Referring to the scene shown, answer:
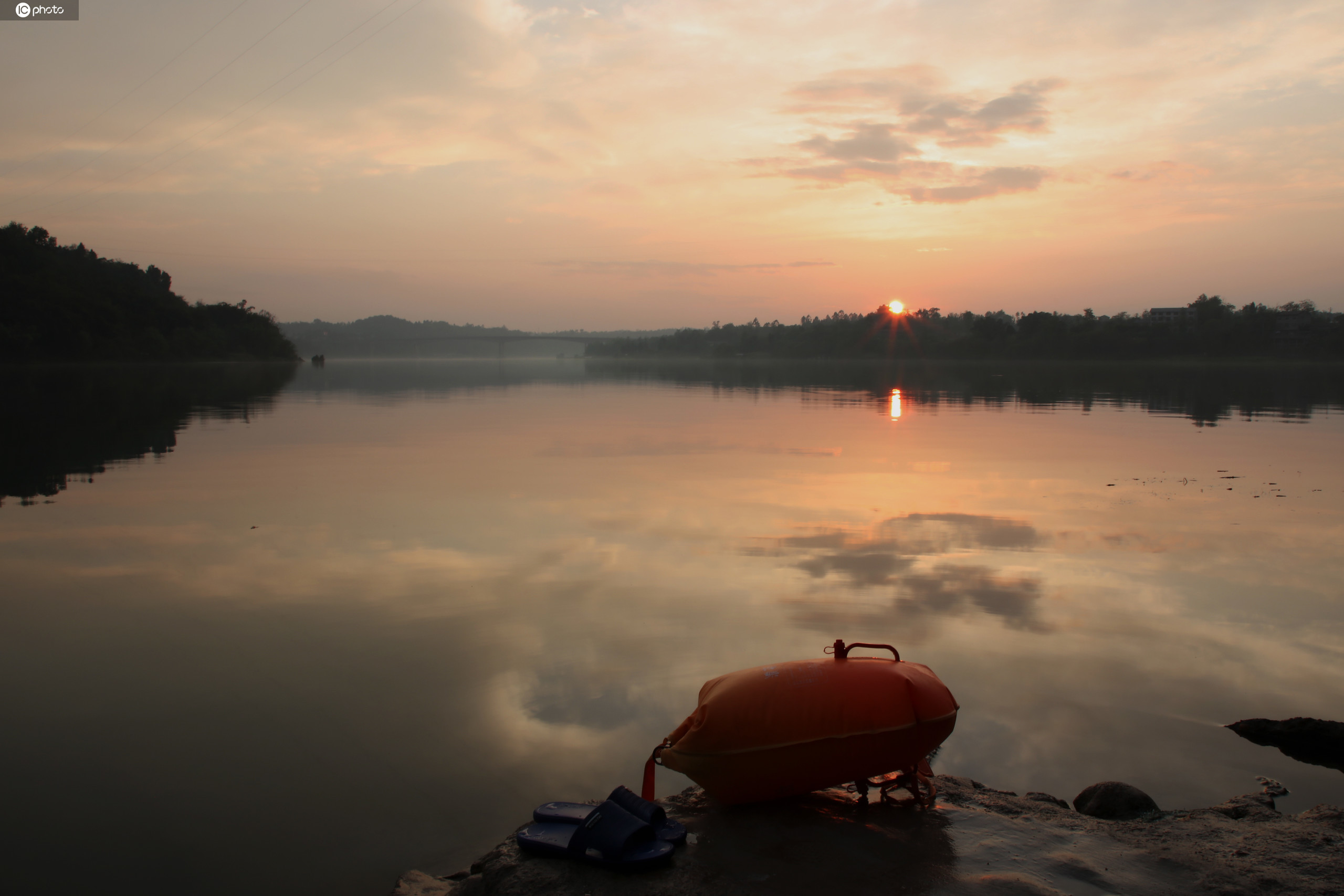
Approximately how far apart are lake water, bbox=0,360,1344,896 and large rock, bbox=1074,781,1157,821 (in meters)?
0.24

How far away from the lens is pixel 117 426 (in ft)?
79.0

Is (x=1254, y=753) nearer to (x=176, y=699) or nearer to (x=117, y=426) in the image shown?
(x=176, y=699)

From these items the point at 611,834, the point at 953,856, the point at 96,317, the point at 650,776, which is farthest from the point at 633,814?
the point at 96,317

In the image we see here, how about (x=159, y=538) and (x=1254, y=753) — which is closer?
(x=1254, y=753)

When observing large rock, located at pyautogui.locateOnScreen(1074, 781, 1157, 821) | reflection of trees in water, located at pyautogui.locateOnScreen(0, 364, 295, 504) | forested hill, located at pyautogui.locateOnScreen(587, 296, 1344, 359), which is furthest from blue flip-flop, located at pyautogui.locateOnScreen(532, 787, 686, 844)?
forested hill, located at pyautogui.locateOnScreen(587, 296, 1344, 359)

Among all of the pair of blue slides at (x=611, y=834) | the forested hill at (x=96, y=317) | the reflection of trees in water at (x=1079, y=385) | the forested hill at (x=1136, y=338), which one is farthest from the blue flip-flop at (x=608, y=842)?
the forested hill at (x=1136, y=338)

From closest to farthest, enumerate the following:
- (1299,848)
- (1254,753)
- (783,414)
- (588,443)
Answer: (1299,848) → (1254,753) → (588,443) → (783,414)

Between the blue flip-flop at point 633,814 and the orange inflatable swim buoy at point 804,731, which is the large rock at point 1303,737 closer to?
the orange inflatable swim buoy at point 804,731

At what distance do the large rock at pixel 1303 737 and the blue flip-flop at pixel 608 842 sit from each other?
4426 mm

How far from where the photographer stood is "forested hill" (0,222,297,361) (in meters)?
90.1

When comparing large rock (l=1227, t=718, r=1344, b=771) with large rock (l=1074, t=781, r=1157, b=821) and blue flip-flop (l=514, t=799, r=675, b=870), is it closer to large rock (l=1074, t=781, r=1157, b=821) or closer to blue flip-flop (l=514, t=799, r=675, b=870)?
large rock (l=1074, t=781, r=1157, b=821)

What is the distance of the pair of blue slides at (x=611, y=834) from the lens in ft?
13.3

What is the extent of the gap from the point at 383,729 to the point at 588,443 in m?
15.6

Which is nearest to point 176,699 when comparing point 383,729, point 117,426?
Answer: point 383,729
